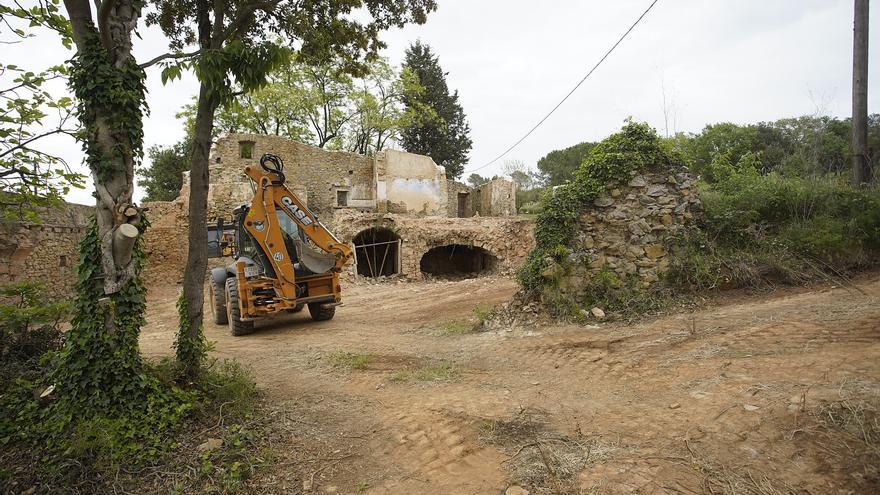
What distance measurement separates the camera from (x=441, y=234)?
16609 mm

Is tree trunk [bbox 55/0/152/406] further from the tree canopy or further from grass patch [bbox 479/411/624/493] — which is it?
the tree canopy

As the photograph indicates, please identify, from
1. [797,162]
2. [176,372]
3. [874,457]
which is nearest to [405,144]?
[797,162]

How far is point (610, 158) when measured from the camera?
7.86 m

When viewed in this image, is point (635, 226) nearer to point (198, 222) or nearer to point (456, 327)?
point (456, 327)

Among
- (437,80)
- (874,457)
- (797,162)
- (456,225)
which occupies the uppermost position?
(437,80)

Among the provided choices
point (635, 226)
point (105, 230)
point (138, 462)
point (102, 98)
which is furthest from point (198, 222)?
point (635, 226)

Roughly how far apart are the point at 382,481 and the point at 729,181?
29.8ft

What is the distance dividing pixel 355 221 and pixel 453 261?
19.6 ft

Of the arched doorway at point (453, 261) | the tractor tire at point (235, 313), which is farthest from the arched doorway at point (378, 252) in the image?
the tractor tire at point (235, 313)

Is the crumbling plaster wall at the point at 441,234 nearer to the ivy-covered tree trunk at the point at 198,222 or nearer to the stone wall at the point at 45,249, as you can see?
the stone wall at the point at 45,249

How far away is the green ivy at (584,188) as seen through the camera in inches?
304

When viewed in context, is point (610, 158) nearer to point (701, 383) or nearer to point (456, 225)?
point (701, 383)

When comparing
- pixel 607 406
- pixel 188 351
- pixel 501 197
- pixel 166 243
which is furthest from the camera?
pixel 501 197

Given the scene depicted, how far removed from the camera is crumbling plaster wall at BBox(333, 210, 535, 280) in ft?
52.9
